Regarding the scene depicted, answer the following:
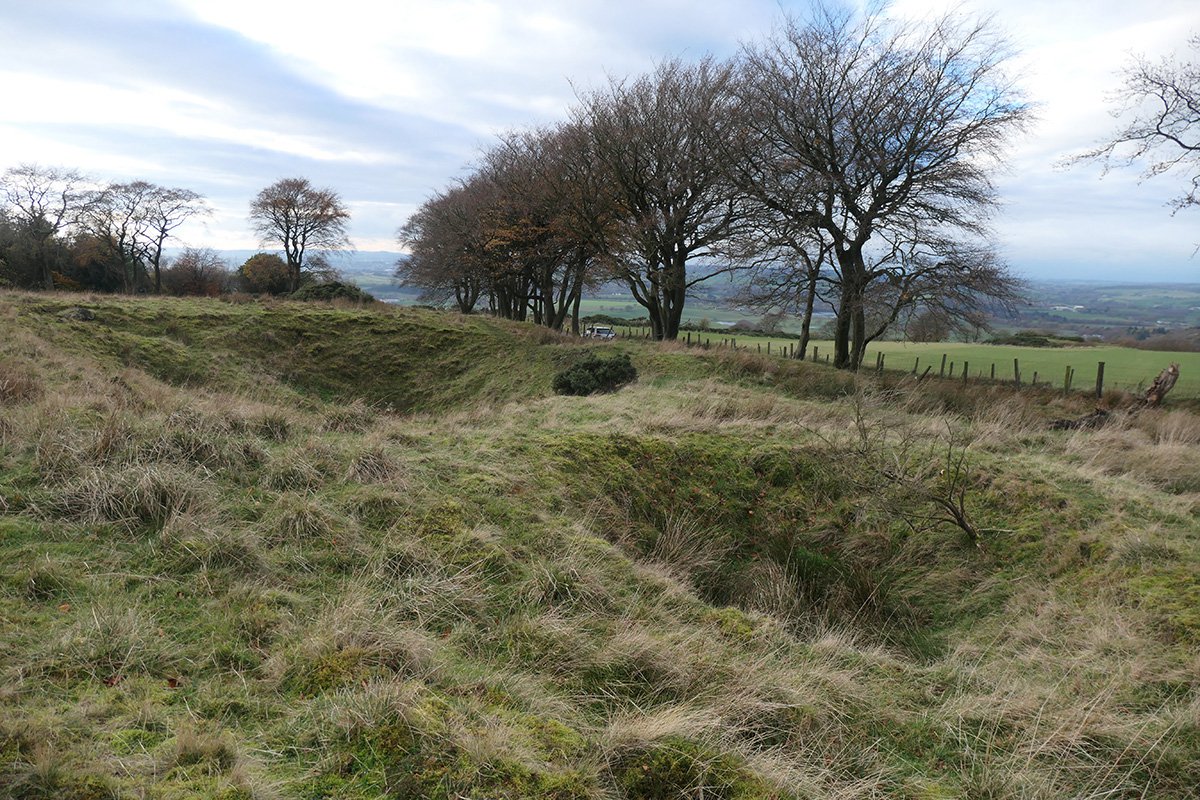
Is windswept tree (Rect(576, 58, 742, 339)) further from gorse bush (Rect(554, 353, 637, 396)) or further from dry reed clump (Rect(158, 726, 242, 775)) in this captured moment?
dry reed clump (Rect(158, 726, 242, 775))

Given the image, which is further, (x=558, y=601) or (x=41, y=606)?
(x=558, y=601)

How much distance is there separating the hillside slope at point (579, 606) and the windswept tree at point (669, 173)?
14711mm

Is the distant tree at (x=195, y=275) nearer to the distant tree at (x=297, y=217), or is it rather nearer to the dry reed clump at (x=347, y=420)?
the distant tree at (x=297, y=217)

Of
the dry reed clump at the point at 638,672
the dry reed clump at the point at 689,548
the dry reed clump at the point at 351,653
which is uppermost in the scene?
the dry reed clump at the point at 351,653

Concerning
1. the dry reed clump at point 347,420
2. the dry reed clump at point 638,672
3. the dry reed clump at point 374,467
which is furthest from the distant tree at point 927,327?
the dry reed clump at point 638,672

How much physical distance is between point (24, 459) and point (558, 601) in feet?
16.6

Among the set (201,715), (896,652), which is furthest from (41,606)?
(896,652)

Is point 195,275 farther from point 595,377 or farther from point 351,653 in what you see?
point 351,653

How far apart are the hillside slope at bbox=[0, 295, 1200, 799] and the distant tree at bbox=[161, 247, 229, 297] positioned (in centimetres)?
3755

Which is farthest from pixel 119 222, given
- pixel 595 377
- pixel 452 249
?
pixel 595 377

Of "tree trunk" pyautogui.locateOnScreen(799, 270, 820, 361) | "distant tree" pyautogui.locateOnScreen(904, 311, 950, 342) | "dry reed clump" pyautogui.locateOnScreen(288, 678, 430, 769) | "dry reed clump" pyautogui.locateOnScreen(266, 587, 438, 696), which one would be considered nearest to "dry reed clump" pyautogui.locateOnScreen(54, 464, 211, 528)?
"dry reed clump" pyautogui.locateOnScreen(266, 587, 438, 696)

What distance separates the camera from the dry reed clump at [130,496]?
501cm

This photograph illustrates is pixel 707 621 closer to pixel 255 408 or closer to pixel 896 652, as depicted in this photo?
pixel 896 652

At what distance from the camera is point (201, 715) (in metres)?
3.12
